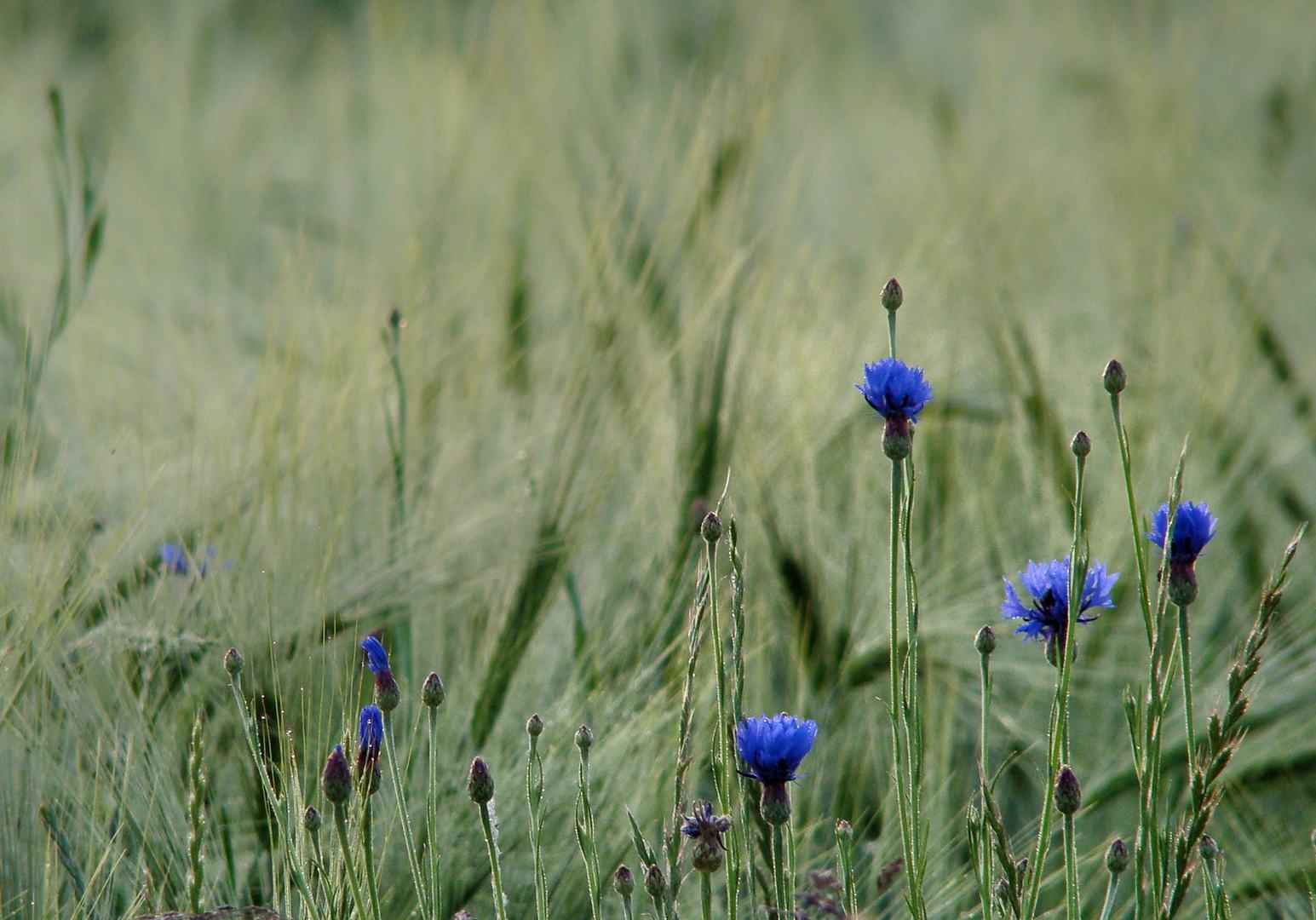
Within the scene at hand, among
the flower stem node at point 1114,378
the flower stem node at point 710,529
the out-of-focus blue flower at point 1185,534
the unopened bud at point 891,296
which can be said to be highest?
the unopened bud at point 891,296

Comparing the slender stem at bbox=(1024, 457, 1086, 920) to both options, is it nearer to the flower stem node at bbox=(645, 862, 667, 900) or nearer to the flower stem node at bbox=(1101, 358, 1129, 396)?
the flower stem node at bbox=(1101, 358, 1129, 396)

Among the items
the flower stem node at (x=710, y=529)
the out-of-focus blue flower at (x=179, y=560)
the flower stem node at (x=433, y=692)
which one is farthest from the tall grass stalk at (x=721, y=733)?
the out-of-focus blue flower at (x=179, y=560)

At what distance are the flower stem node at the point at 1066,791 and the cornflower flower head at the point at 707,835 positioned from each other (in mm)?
125

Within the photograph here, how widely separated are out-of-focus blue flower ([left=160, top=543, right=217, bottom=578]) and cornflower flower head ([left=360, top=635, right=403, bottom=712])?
0.25m

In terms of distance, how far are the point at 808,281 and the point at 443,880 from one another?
74cm

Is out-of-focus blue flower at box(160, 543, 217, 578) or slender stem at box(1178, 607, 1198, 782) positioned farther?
out-of-focus blue flower at box(160, 543, 217, 578)

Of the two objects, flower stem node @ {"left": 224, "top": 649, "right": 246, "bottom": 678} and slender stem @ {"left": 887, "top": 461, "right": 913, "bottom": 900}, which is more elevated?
flower stem node @ {"left": 224, "top": 649, "right": 246, "bottom": 678}

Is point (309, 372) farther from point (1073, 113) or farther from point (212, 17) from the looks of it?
point (212, 17)

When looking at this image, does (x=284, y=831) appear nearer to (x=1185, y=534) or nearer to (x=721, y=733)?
(x=721, y=733)

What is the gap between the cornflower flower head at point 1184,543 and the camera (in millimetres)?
532

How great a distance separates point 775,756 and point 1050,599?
5.7 inches

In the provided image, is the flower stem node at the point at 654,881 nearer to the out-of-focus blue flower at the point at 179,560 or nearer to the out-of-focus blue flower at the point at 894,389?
the out-of-focus blue flower at the point at 894,389

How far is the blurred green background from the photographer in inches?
29.0

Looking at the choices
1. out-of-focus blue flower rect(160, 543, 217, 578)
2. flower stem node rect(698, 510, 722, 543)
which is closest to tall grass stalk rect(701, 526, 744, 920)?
flower stem node rect(698, 510, 722, 543)
